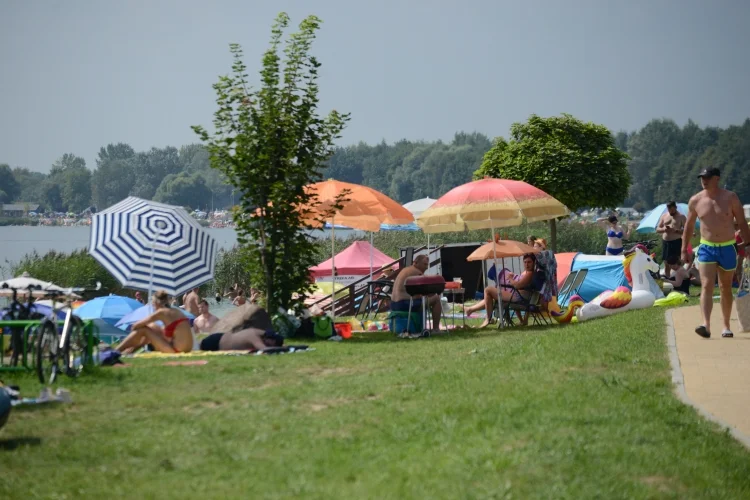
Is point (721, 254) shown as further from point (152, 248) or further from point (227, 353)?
point (152, 248)

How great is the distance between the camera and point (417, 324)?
621 inches

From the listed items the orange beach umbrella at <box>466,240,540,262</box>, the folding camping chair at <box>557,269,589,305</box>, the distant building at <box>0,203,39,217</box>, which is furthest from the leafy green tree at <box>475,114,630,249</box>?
the distant building at <box>0,203,39,217</box>

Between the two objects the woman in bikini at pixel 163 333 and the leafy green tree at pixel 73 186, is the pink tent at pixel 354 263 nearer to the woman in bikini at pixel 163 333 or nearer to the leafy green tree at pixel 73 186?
the woman in bikini at pixel 163 333

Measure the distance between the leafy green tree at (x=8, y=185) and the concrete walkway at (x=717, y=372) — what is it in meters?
161

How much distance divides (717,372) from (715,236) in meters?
2.41

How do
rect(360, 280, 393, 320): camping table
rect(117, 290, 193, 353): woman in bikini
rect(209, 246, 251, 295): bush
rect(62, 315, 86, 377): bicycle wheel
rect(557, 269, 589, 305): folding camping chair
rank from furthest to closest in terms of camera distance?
1. rect(209, 246, 251, 295): bush
2. rect(360, 280, 393, 320): camping table
3. rect(557, 269, 589, 305): folding camping chair
4. rect(117, 290, 193, 353): woman in bikini
5. rect(62, 315, 86, 377): bicycle wheel

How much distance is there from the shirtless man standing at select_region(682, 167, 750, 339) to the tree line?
132m

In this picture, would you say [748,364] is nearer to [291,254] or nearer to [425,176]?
[291,254]

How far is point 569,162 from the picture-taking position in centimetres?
3162

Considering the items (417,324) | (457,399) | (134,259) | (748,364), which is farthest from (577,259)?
(457,399)

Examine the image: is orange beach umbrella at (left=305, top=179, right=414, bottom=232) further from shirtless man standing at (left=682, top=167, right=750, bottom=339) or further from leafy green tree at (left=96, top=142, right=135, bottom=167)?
leafy green tree at (left=96, top=142, right=135, bottom=167)

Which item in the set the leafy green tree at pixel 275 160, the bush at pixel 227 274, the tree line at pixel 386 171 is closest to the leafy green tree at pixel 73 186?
the tree line at pixel 386 171

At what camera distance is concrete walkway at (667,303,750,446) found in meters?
7.53

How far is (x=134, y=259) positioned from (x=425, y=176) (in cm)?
16236
